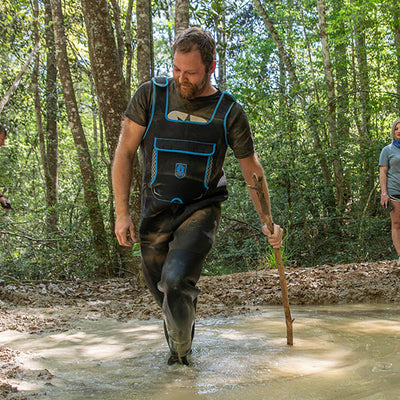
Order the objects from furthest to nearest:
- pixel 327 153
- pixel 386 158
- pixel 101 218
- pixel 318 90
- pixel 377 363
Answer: pixel 318 90 → pixel 327 153 → pixel 101 218 → pixel 386 158 → pixel 377 363

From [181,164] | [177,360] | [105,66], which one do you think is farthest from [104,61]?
[177,360]

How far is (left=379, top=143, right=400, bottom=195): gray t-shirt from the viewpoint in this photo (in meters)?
7.48

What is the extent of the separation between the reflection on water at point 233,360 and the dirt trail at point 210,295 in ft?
1.52

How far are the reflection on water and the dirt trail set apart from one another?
0.46 meters

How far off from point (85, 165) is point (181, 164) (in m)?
6.53

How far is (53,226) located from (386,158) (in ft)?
21.5

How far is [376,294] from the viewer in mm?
6012

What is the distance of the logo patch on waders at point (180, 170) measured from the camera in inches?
130

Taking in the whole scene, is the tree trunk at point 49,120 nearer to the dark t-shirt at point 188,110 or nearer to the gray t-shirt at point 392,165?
the gray t-shirt at point 392,165

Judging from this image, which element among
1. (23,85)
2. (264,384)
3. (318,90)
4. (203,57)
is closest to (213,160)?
(203,57)

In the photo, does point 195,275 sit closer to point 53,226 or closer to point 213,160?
point 213,160

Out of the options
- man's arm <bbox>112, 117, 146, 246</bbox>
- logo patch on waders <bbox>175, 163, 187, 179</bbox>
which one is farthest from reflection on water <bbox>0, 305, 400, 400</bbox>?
logo patch on waders <bbox>175, 163, 187, 179</bbox>

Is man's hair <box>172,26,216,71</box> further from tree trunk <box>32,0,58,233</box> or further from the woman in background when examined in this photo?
tree trunk <box>32,0,58,233</box>

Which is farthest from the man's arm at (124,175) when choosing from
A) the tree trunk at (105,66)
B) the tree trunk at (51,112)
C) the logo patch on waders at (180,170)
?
the tree trunk at (51,112)
